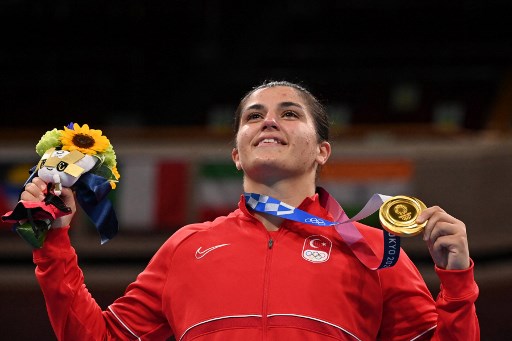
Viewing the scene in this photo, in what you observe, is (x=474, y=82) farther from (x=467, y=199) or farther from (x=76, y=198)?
(x=76, y=198)

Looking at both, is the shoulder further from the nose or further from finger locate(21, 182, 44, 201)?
finger locate(21, 182, 44, 201)

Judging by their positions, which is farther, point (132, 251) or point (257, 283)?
point (132, 251)

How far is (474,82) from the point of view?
7754mm

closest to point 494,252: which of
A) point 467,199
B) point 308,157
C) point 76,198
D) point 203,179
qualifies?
point 467,199

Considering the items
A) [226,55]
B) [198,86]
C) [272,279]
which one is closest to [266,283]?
[272,279]

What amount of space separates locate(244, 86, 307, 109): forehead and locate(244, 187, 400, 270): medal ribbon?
0.30 m

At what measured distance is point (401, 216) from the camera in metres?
2.03

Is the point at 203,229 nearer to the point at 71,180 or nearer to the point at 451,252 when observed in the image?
the point at 71,180

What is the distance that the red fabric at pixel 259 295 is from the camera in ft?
6.91

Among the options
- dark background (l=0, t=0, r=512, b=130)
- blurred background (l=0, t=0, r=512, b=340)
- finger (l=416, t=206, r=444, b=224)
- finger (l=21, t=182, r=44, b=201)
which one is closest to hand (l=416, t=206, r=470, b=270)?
finger (l=416, t=206, r=444, b=224)

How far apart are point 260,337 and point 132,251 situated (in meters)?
3.81

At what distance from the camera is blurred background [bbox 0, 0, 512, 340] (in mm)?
5707

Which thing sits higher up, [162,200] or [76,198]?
[76,198]

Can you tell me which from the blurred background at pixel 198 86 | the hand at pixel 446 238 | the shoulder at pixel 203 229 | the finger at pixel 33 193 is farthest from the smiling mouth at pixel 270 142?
the blurred background at pixel 198 86
